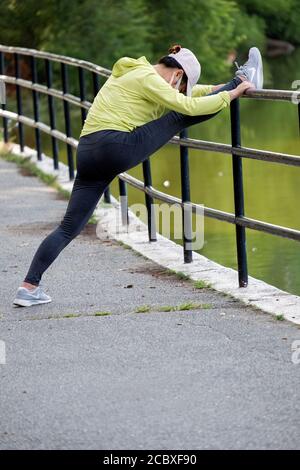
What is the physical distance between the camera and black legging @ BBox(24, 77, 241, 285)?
7.14m

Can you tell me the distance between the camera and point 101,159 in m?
7.17

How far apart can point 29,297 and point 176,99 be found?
1.38 meters

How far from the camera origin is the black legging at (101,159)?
7.14m

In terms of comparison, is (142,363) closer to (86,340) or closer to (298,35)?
(86,340)

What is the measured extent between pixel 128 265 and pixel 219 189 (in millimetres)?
7928

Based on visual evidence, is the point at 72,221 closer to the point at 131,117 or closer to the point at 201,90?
the point at 131,117

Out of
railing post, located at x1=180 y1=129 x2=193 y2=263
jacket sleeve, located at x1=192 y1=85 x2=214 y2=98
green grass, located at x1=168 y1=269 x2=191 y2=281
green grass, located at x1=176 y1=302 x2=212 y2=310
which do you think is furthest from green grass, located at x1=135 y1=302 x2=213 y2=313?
railing post, located at x1=180 y1=129 x2=193 y2=263

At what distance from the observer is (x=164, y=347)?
248 inches

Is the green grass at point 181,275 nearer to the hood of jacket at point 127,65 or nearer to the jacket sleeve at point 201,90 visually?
the jacket sleeve at point 201,90

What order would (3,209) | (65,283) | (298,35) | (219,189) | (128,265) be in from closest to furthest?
(65,283), (128,265), (3,209), (219,189), (298,35)

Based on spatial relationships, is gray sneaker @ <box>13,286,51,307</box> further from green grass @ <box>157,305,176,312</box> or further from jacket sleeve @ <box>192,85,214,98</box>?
jacket sleeve @ <box>192,85,214,98</box>

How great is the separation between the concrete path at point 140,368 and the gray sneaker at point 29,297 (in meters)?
0.07

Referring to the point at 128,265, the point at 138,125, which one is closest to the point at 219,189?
the point at 128,265

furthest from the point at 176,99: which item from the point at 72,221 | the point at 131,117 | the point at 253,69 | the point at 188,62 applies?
the point at 72,221
